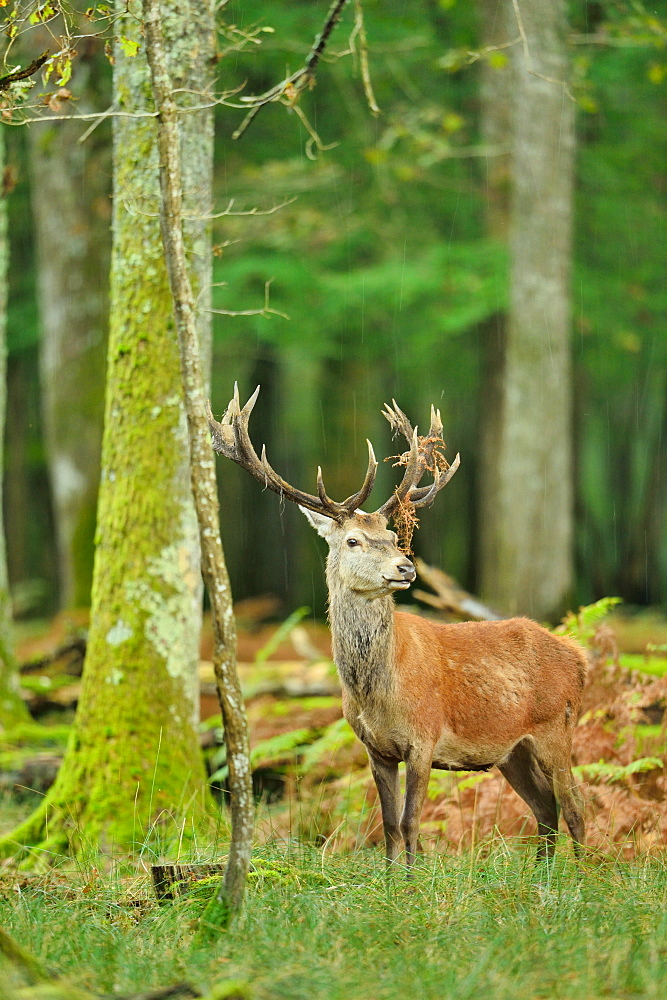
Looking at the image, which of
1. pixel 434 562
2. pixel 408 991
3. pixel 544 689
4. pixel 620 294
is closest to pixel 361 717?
pixel 544 689

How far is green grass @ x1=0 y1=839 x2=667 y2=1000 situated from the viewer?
3.52 metres

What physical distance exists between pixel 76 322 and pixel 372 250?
227 inches

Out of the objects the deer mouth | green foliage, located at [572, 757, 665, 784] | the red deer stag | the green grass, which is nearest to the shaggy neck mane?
the red deer stag

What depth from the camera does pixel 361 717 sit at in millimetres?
5070

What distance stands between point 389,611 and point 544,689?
0.91m

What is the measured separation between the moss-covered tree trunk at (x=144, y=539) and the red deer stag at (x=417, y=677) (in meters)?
1.25

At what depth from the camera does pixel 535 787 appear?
5.48 meters

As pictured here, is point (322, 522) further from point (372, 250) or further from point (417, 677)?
point (372, 250)

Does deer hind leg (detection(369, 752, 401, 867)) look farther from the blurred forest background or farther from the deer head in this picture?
the blurred forest background

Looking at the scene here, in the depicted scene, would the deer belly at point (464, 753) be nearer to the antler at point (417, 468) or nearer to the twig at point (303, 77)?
the antler at point (417, 468)

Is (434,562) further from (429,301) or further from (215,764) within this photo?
(215,764)

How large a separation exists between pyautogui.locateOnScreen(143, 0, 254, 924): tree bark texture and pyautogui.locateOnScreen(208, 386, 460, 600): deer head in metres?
0.51

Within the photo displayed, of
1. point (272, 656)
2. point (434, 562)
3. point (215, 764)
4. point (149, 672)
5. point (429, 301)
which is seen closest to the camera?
point (149, 672)

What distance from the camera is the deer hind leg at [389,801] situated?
5.05 meters
